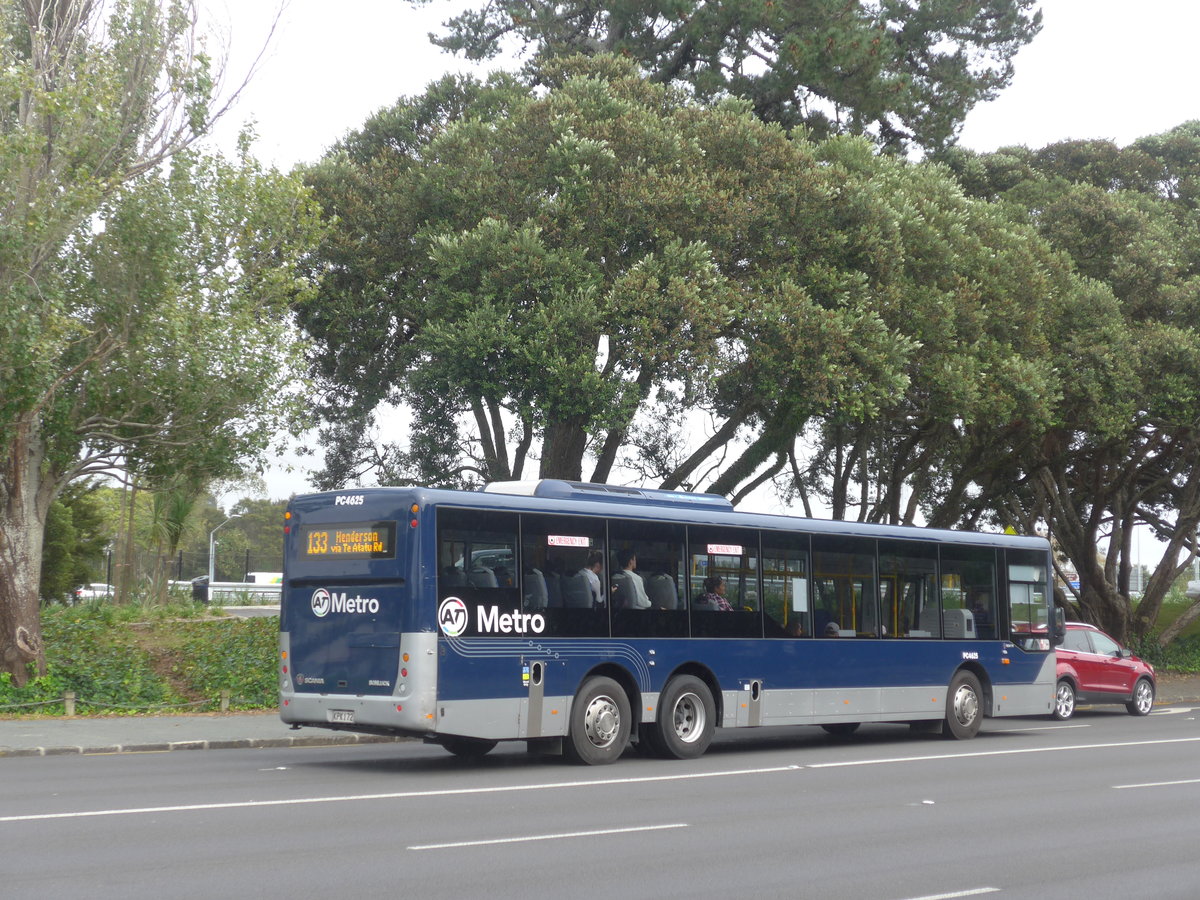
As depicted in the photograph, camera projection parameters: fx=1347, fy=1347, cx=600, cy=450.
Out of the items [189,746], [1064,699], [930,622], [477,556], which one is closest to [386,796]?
[477,556]

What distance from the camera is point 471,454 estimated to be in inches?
1080

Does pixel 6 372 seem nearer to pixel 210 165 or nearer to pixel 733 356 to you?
pixel 210 165

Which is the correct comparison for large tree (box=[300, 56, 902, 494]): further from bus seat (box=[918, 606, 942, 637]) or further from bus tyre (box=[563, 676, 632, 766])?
bus tyre (box=[563, 676, 632, 766])

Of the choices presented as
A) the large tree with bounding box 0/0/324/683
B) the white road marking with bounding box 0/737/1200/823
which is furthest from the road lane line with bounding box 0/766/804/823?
the large tree with bounding box 0/0/324/683

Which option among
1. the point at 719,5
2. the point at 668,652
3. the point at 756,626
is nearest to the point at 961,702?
the point at 756,626

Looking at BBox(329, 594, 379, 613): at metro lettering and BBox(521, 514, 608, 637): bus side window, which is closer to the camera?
BBox(329, 594, 379, 613): at metro lettering

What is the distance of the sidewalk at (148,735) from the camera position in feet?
53.0

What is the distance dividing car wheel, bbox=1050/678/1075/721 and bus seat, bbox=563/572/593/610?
41.5 feet

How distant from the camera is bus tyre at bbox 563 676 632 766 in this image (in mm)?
14688

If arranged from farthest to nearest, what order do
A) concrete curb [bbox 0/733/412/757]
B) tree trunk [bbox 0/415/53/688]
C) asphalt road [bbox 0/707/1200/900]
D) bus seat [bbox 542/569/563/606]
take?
tree trunk [bbox 0/415/53/688] → concrete curb [bbox 0/733/412/757] → bus seat [bbox 542/569/563/606] → asphalt road [bbox 0/707/1200/900]

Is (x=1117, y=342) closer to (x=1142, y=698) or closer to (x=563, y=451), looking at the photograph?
(x=1142, y=698)

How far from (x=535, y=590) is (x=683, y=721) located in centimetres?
280

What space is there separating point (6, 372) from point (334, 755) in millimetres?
6926

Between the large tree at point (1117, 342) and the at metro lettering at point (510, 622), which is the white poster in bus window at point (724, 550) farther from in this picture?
the large tree at point (1117, 342)
